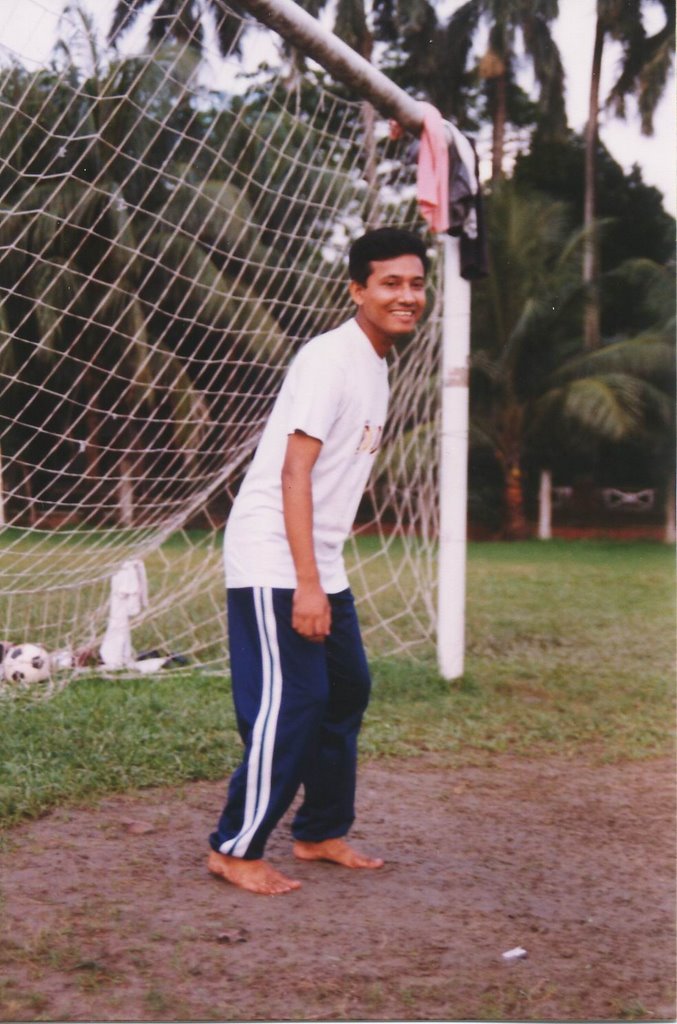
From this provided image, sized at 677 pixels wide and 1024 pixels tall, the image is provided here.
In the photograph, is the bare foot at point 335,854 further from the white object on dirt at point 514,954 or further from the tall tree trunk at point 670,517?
the tall tree trunk at point 670,517

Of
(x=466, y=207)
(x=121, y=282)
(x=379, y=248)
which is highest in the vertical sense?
(x=466, y=207)

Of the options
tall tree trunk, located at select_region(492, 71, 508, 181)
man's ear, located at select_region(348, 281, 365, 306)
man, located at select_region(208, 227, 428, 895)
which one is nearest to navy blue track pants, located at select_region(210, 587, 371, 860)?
man, located at select_region(208, 227, 428, 895)

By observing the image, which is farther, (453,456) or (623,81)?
(623,81)

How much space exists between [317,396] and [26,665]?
3.12 metres

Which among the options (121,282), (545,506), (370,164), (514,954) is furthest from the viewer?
(545,506)

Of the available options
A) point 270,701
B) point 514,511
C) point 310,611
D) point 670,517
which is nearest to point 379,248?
point 310,611

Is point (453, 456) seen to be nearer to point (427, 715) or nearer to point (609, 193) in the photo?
point (427, 715)

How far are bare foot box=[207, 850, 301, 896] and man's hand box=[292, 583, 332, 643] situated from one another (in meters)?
0.66

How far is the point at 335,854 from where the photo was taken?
3.20 m

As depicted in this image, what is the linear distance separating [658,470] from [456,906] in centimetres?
2061

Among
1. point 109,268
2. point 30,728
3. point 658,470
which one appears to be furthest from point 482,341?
point 30,728

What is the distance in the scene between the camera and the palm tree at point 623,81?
18.6 m

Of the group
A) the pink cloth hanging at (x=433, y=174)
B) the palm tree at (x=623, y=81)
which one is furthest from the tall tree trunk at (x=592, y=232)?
the pink cloth hanging at (x=433, y=174)

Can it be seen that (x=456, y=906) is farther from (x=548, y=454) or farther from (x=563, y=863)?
(x=548, y=454)
